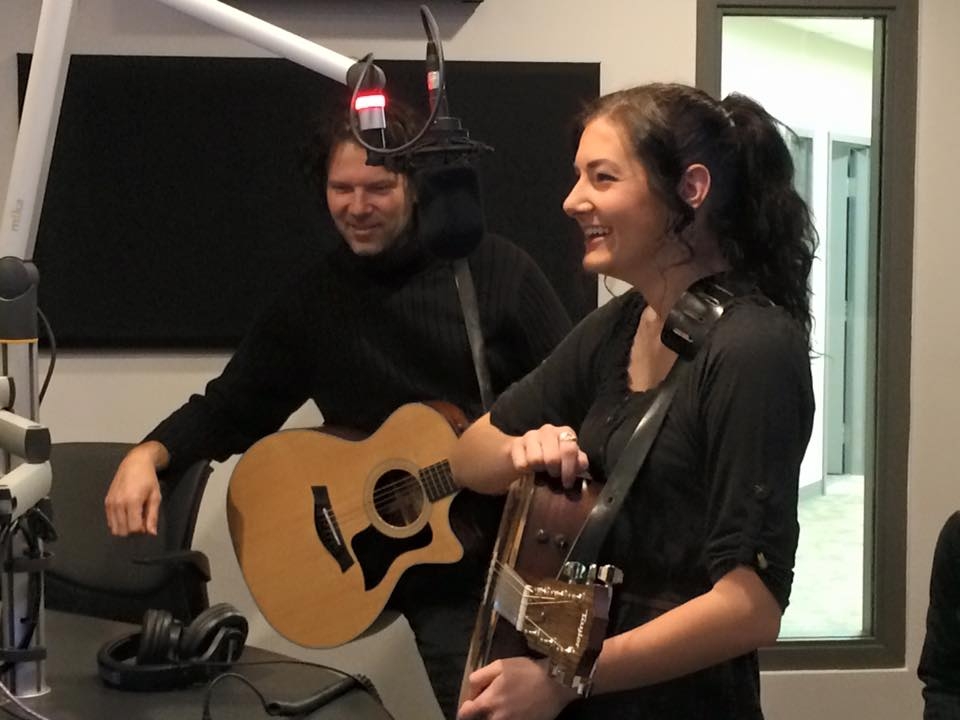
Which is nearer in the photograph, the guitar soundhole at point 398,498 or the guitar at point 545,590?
the guitar at point 545,590

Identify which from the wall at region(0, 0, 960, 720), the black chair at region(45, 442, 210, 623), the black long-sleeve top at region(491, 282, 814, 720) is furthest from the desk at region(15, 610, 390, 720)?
the wall at region(0, 0, 960, 720)

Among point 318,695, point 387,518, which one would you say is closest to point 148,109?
point 387,518

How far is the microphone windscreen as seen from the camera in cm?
185

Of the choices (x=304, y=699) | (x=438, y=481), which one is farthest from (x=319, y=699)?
(x=438, y=481)

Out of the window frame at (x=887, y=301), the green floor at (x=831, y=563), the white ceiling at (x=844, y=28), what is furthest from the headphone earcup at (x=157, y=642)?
the white ceiling at (x=844, y=28)

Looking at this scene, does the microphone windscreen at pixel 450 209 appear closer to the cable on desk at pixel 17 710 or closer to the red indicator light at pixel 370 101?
the red indicator light at pixel 370 101

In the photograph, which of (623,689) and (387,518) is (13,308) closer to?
(623,689)

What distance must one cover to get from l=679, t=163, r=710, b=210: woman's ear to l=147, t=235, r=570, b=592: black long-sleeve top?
88 centimetres

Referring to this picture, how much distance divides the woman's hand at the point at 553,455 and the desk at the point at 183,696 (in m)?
0.36

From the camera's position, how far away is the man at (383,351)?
228 cm

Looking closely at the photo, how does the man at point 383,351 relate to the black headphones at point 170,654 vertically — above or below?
above

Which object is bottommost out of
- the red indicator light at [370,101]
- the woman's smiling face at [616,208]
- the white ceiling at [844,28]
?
the woman's smiling face at [616,208]

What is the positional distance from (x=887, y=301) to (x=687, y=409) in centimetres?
186

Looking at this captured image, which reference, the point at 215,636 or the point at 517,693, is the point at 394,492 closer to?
the point at 215,636
